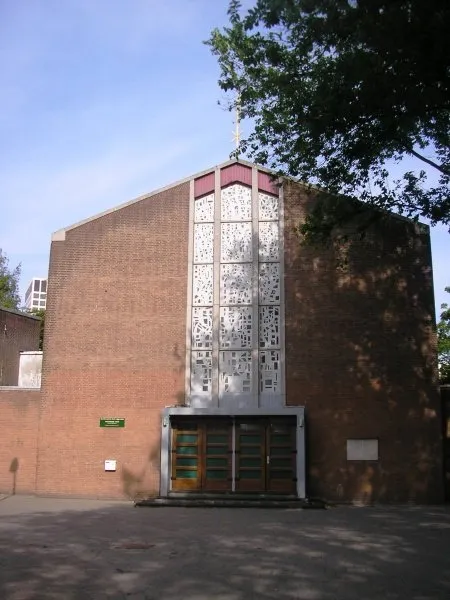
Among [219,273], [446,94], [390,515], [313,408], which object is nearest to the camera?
[446,94]

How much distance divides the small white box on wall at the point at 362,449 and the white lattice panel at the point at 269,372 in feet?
9.01

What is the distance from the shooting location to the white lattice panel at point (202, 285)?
20688 mm

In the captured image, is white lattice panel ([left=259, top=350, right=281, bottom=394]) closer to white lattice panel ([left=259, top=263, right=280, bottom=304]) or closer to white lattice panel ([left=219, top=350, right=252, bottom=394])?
white lattice panel ([left=219, top=350, right=252, bottom=394])

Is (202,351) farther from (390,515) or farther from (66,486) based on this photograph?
(390,515)

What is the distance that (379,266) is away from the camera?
20.2 m

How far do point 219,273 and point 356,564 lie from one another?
12206 mm

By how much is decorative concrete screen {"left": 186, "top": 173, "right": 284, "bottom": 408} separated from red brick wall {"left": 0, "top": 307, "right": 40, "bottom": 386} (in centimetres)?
918

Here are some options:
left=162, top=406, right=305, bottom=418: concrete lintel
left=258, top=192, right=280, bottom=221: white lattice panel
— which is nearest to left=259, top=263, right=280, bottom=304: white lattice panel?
left=258, top=192, right=280, bottom=221: white lattice panel

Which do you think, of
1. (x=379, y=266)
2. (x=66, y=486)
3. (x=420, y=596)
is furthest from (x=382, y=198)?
(x=66, y=486)

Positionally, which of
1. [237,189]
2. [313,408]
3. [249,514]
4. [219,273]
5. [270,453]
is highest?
[237,189]

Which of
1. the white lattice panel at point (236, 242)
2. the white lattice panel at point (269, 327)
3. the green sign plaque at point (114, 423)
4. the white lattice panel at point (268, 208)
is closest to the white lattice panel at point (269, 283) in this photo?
the white lattice panel at point (269, 327)

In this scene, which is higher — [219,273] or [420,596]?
[219,273]

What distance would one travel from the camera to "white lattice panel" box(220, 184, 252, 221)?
69.9 ft

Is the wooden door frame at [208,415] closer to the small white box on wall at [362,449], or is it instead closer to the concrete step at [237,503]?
the concrete step at [237,503]
